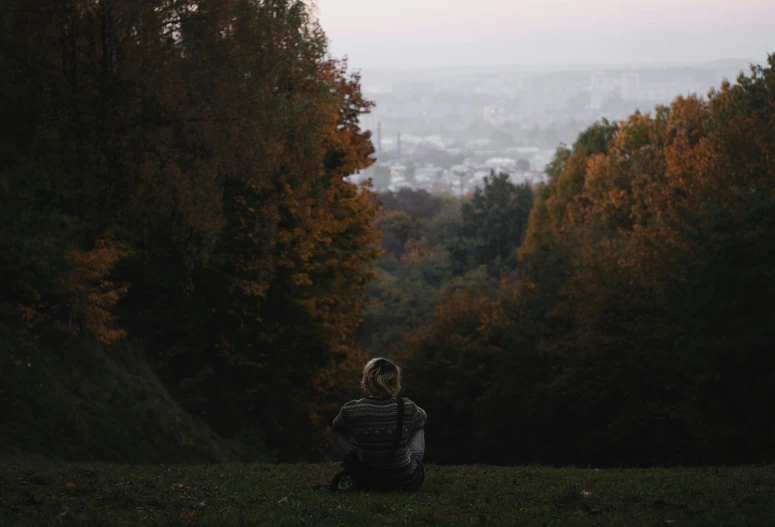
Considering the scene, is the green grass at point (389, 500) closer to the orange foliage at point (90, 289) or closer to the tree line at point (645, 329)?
the orange foliage at point (90, 289)

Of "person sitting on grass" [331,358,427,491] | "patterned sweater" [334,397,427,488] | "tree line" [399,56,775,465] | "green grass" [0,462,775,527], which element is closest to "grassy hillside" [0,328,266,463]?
"green grass" [0,462,775,527]

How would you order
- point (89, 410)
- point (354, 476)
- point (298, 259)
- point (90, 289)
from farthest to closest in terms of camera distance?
point (298, 259)
point (90, 289)
point (89, 410)
point (354, 476)

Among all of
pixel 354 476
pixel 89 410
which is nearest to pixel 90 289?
pixel 89 410

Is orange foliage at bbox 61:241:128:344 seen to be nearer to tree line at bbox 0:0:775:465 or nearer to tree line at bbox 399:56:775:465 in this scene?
tree line at bbox 0:0:775:465

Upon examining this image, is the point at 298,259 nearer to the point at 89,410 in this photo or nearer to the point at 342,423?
the point at 89,410

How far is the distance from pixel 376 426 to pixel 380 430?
0.06 metres

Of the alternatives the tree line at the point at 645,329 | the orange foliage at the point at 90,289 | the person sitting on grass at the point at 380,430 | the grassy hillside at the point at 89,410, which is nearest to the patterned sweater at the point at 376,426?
the person sitting on grass at the point at 380,430

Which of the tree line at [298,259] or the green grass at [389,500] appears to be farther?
the tree line at [298,259]

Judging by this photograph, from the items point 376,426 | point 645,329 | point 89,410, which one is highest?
point 376,426

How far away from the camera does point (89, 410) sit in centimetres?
1797

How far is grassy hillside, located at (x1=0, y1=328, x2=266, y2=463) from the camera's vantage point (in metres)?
15.9

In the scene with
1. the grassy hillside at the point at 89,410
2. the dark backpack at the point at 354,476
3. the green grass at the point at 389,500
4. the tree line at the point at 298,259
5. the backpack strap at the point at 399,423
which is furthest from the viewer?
the tree line at the point at 298,259

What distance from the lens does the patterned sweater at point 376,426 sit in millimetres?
8641

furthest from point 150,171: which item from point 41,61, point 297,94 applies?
point 297,94
